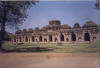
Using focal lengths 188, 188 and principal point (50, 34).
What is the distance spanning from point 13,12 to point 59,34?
3560 mm

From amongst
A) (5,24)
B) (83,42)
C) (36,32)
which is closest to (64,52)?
(83,42)

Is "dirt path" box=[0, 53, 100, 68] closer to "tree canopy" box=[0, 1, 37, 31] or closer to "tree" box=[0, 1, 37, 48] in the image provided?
"tree" box=[0, 1, 37, 48]

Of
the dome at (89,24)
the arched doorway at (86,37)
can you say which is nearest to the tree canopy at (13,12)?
the dome at (89,24)

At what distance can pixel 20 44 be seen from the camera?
11836 mm

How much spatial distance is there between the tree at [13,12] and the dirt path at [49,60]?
215cm

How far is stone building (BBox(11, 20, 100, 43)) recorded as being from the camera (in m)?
11.1

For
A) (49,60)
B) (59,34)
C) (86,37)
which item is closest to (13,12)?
(59,34)

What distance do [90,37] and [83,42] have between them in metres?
0.51

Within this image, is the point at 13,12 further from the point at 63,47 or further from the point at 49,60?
the point at 49,60

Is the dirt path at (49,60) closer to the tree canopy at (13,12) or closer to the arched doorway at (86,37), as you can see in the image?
the arched doorway at (86,37)

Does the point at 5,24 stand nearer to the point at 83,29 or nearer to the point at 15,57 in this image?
the point at 15,57

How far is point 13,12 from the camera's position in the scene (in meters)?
12.8

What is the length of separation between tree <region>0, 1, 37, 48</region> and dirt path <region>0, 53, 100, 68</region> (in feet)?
7.04

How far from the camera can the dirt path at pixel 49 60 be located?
9.01 m
